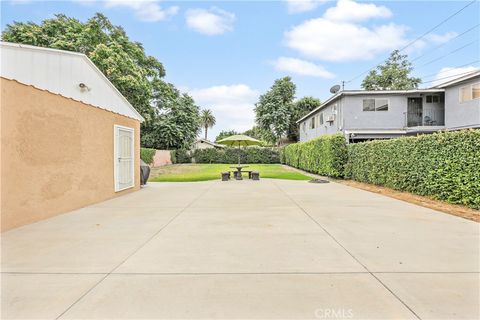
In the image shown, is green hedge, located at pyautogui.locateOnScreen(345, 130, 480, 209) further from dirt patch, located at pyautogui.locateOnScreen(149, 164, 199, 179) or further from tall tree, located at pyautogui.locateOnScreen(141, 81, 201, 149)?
tall tree, located at pyautogui.locateOnScreen(141, 81, 201, 149)

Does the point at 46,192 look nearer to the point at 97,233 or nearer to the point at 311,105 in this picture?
the point at 97,233

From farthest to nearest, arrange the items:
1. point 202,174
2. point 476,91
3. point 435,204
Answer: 1. point 202,174
2. point 476,91
3. point 435,204

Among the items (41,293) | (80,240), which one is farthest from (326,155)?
(41,293)

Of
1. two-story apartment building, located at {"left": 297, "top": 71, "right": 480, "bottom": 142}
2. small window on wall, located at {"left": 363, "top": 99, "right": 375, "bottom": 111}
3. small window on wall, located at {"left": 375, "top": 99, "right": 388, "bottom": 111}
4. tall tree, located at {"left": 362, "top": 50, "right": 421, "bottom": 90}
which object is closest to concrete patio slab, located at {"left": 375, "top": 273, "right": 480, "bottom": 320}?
two-story apartment building, located at {"left": 297, "top": 71, "right": 480, "bottom": 142}

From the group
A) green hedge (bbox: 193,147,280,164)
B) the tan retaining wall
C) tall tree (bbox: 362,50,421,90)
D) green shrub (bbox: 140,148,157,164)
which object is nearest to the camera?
green shrub (bbox: 140,148,157,164)

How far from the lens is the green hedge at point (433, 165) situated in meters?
6.43

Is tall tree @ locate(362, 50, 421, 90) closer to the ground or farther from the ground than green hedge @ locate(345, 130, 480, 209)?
farther from the ground

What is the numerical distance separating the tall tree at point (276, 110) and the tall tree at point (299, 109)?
2.73 ft

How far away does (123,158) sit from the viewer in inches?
395

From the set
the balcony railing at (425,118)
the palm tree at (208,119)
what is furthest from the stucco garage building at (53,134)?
the palm tree at (208,119)

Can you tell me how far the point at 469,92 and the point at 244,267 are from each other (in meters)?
20.8

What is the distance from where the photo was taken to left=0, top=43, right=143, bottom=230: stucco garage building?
17.0 feet

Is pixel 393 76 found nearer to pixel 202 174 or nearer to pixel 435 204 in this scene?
pixel 202 174

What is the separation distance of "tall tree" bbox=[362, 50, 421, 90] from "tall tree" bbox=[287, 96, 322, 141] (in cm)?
704
